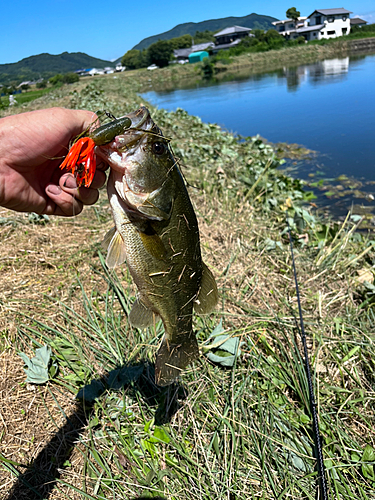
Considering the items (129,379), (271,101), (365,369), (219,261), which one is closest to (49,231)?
(219,261)

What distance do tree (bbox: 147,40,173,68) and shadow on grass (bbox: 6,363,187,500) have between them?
103121 millimetres

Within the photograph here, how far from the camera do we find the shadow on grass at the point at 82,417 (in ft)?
8.18

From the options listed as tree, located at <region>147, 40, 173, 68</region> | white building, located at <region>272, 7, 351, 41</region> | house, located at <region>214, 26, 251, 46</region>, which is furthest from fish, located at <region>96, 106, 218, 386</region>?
house, located at <region>214, 26, 251, 46</region>

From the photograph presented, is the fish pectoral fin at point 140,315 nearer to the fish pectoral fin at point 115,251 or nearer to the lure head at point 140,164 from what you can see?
the fish pectoral fin at point 115,251

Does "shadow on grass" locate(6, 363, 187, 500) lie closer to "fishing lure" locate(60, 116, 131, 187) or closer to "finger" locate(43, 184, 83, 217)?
"finger" locate(43, 184, 83, 217)

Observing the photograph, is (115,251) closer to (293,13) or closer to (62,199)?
(62,199)

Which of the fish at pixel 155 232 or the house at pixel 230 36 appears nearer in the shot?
the fish at pixel 155 232

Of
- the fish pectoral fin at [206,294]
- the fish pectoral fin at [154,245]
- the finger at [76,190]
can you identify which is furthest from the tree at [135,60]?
the fish pectoral fin at [154,245]

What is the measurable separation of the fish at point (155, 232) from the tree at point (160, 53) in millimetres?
103407

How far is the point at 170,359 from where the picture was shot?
2262 millimetres

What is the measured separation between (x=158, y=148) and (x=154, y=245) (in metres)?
0.52

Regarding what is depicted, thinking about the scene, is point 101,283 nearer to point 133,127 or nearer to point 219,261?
point 219,261

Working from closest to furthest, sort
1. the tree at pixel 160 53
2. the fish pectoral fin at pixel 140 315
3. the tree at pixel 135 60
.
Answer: the fish pectoral fin at pixel 140 315 < the tree at pixel 160 53 < the tree at pixel 135 60

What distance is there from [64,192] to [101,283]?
1654mm
